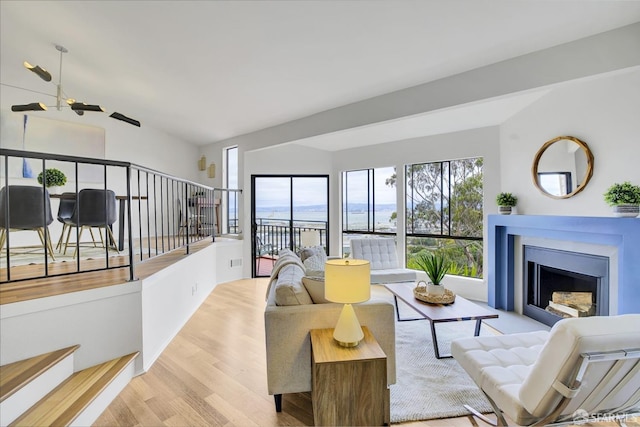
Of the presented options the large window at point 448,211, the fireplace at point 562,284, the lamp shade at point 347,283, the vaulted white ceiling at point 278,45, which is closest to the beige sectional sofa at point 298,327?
the lamp shade at point 347,283

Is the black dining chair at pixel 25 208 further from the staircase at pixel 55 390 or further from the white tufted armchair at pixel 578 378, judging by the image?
the white tufted armchair at pixel 578 378

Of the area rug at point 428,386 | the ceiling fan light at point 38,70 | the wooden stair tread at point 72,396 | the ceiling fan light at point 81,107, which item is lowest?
the area rug at point 428,386

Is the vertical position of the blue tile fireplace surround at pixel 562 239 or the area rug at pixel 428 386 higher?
the blue tile fireplace surround at pixel 562 239

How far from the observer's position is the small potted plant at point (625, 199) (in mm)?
2354

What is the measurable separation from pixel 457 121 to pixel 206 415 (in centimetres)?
443

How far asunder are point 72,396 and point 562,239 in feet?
15.1

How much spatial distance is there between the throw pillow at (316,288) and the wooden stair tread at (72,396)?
1.52m

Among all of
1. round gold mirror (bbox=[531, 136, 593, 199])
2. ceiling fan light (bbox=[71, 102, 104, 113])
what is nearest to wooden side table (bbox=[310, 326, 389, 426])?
round gold mirror (bbox=[531, 136, 593, 199])

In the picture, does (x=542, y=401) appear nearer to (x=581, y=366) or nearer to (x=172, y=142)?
(x=581, y=366)

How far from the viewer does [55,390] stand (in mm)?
1839

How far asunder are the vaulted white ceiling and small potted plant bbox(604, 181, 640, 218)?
1.29m

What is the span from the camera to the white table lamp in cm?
176

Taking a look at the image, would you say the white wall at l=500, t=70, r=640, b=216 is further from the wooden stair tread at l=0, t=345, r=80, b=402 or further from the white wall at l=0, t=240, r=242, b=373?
the wooden stair tread at l=0, t=345, r=80, b=402

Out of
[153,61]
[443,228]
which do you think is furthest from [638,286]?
[153,61]
